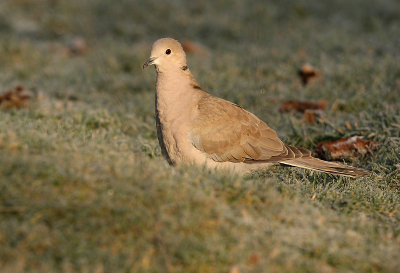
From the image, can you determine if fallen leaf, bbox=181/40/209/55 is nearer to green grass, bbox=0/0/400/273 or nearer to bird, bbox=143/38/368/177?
green grass, bbox=0/0/400/273

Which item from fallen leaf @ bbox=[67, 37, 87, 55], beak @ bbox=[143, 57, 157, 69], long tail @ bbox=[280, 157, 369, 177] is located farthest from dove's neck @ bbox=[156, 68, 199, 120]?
fallen leaf @ bbox=[67, 37, 87, 55]

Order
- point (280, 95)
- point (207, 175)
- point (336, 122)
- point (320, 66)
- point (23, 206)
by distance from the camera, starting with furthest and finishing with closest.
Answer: point (320, 66)
point (280, 95)
point (336, 122)
point (207, 175)
point (23, 206)

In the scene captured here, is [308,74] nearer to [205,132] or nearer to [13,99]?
[205,132]

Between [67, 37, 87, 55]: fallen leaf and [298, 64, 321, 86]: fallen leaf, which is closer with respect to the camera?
[298, 64, 321, 86]: fallen leaf

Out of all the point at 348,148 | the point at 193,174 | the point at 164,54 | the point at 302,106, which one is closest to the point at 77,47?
the point at 302,106

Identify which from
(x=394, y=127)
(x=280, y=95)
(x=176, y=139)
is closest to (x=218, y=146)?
(x=176, y=139)

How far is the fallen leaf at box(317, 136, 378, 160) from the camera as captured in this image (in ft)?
16.6

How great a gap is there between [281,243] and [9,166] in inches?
69.0

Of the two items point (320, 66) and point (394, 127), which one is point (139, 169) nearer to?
point (394, 127)

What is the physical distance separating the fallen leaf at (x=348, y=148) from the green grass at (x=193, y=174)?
0.31 feet

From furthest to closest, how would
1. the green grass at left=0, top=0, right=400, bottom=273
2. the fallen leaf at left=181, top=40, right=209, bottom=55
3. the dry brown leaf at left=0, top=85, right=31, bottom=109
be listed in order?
the fallen leaf at left=181, top=40, right=209, bottom=55 < the dry brown leaf at left=0, top=85, right=31, bottom=109 < the green grass at left=0, top=0, right=400, bottom=273

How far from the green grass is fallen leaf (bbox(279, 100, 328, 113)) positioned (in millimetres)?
113

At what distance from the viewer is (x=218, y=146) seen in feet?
14.0

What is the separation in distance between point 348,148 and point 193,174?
220 cm
